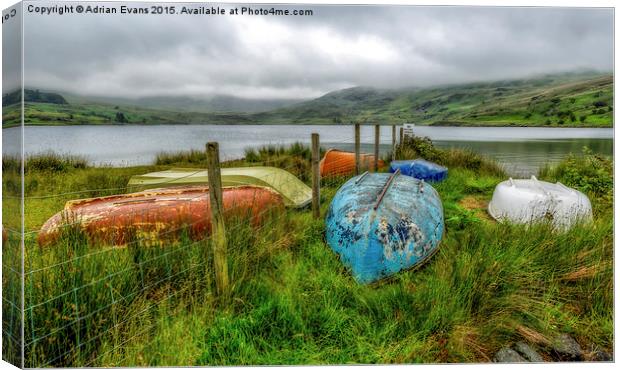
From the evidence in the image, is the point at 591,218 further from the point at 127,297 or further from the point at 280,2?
the point at 127,297

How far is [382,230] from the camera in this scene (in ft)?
10.8

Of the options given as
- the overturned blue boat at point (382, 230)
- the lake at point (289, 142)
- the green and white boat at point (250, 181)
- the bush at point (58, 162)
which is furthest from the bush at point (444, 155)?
the bush at point (58, 162)

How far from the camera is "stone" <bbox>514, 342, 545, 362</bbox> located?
2477 millimetres

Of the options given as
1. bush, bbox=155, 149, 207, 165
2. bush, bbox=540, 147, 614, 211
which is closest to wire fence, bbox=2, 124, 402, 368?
bush, bbox=540, 147, 614, 211

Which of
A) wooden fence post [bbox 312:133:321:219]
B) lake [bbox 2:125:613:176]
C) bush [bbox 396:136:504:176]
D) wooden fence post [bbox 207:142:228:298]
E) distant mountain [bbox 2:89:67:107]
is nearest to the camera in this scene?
distant mountain [bbox 2:89:67:107]

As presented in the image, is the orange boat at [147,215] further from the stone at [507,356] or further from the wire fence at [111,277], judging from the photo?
the stone at [507,356]

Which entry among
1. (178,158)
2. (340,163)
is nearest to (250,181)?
(340,163)

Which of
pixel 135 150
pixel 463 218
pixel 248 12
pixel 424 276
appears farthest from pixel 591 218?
pixel 135 150

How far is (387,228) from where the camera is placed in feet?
10.8

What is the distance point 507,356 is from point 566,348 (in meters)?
0.40

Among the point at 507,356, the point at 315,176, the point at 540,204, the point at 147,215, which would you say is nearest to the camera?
the point at 507,356

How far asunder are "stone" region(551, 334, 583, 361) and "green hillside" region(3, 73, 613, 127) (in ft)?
4.83

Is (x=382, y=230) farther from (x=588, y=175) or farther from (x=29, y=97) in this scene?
(x=588, y=175)

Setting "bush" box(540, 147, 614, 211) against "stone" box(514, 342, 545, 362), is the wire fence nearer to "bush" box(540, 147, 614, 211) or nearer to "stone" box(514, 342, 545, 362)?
"stone" box(514, 342, 545, 362)
